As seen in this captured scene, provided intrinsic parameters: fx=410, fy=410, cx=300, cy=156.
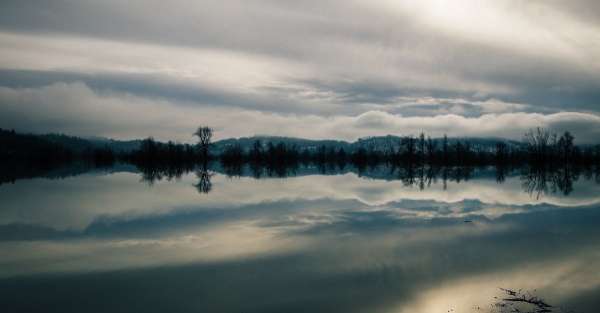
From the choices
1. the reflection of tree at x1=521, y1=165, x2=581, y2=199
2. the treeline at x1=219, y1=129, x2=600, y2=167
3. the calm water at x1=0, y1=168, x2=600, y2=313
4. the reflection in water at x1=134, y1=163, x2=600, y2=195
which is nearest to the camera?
the calm water at x1=0, y1=168, x2=600, y2=313

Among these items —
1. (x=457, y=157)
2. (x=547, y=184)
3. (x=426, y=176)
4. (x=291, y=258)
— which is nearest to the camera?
(x=291, y=258)

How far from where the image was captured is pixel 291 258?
1130 cm

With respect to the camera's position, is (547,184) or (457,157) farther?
(457,157)

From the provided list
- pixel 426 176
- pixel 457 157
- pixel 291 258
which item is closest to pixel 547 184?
pixel 426 176

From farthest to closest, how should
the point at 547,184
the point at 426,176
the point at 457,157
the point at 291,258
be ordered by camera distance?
the point at 457,157
the point at 426,176
the point at 547,184
the point at 291,258

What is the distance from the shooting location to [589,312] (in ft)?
24.4

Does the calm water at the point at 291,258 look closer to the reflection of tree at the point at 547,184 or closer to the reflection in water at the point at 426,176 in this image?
the reflection of tree at the point at 547,184

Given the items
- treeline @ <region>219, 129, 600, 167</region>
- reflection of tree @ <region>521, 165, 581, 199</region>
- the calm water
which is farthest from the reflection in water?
treeline @ <region>219, 129, 600, 167</region>

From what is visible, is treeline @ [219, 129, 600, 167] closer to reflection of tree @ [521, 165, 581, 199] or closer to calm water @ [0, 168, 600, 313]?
reflection of tree @ [521, 165, 581, 199]

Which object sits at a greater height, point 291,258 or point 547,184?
point 291,258

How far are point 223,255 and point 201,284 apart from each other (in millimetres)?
2555

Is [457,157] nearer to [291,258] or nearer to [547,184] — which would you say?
[547,184]

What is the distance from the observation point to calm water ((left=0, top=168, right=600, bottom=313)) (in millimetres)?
8117

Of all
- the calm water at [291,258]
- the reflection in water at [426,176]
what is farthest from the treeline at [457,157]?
the calm water at [291,258]
